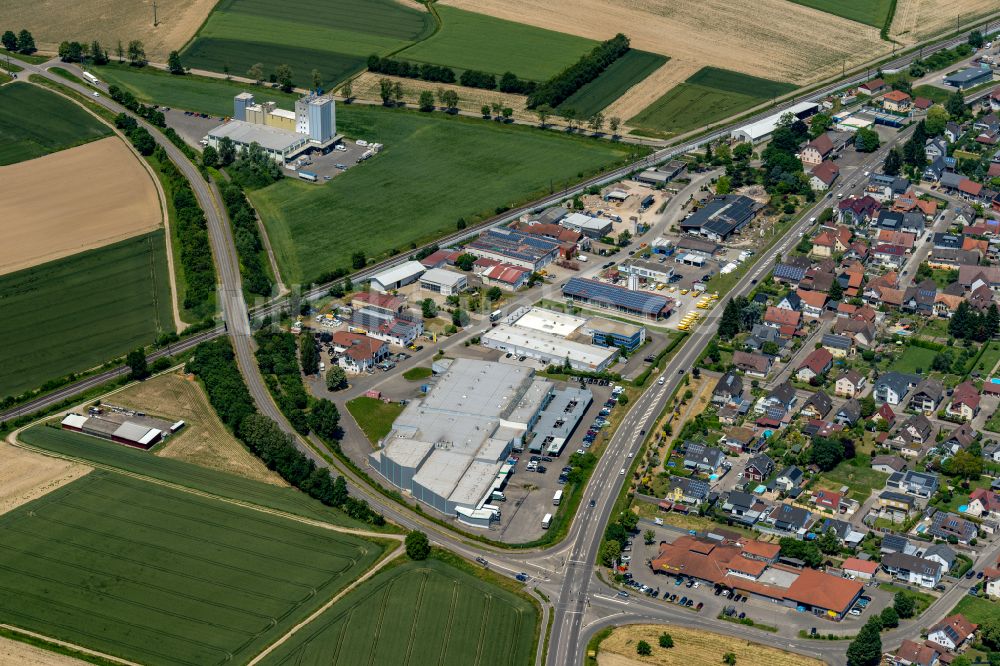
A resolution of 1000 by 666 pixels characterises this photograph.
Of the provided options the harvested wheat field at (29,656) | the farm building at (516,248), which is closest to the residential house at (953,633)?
the harvested wheat field at (29,656)

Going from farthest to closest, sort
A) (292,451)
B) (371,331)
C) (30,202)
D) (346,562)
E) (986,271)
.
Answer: (30,202), (986,271), (371,331), (292,451), (346,562)

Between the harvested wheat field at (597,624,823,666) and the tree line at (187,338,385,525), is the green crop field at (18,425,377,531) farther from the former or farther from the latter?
the harvested wheat field at (597,624,823,666)

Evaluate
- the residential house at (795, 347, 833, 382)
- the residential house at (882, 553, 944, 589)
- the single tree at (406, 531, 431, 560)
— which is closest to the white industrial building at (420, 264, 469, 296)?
the residential house at (795, 347, 833, 382)

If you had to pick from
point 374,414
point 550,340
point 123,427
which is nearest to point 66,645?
point 123,427

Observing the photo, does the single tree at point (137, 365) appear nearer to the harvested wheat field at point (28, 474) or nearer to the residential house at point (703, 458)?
the harvested wheat field at point (28, 474)

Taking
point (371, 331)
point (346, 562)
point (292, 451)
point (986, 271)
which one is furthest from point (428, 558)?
point (986, 271)

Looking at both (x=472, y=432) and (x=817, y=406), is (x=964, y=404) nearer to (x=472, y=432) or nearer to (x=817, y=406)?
(x=817, y=406)

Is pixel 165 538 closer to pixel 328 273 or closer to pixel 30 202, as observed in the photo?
pixel 328 273
